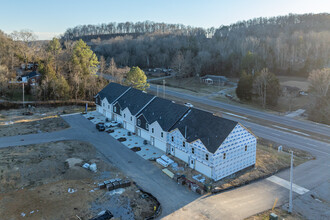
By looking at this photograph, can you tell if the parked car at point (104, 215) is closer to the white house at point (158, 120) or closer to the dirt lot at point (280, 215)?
the dirt lot at point (280, 215)

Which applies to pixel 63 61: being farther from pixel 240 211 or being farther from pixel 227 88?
pixel 240 211

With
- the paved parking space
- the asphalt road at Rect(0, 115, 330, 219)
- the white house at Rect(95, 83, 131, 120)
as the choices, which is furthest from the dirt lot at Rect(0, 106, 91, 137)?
the paved parking space

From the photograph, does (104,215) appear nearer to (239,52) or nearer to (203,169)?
(203,169)

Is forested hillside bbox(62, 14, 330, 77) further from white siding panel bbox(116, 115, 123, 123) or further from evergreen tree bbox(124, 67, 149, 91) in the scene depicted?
white siding panel bbox(116, 115, 123, 123)


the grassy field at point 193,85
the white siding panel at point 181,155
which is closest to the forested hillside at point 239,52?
the grassy field at point 193,85

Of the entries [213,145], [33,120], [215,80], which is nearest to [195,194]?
[213,145]

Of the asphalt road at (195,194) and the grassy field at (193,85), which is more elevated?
the grassy field at (193,85)
